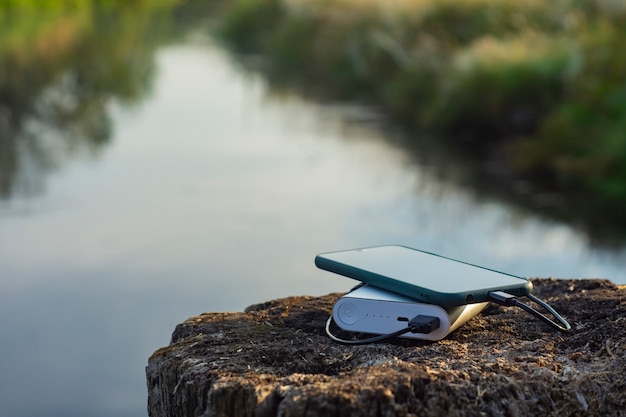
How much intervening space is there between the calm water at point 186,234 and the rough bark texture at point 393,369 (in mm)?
1397

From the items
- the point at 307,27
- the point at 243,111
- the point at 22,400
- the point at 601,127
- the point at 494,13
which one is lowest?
the point at 22,400

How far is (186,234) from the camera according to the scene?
4.86 meters

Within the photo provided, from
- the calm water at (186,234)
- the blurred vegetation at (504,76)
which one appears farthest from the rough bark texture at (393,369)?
the blurred vegetation at (504,76)

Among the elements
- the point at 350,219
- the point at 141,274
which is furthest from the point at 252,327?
the point at 350,219

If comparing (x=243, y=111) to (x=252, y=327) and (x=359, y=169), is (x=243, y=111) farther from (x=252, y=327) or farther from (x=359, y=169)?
(x=252, y=327)

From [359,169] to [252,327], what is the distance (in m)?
4.98

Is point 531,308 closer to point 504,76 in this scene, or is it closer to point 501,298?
point 501,298

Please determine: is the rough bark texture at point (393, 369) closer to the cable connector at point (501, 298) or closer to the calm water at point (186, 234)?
the cable connector at point (501, 298)

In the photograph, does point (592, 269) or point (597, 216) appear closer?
point (592, 269)

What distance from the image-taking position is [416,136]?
313 inches

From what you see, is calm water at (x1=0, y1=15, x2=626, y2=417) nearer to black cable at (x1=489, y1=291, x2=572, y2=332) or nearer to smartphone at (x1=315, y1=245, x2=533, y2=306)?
smartphone at (x1=315, y1=245, x2=533, y2=306)

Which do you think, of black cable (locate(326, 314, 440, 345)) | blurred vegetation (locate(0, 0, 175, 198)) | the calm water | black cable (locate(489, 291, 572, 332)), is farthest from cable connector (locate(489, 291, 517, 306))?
blurred vegetation (locate(0, 0, 175, 198))

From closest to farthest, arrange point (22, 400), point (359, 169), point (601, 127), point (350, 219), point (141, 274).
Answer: point (22, 400)
point (141, 274)
point (350, 219)
point (601, 127)
point (359, 169)

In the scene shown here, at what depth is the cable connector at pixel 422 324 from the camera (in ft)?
5.30
